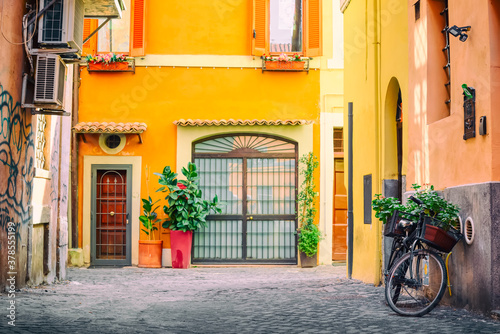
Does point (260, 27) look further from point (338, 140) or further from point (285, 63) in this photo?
point (338, 140)

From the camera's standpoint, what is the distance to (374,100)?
10.4 m

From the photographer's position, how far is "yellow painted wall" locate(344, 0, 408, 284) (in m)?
9.66

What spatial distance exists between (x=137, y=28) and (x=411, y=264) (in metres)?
10.6

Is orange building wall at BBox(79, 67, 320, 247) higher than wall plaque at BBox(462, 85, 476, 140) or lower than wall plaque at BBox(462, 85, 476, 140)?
higher

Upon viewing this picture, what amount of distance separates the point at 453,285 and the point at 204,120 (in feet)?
30.1

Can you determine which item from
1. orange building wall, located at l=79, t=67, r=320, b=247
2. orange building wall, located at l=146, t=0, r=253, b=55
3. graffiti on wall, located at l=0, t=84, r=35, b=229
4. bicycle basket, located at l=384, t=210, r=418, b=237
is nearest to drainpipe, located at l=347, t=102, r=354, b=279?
orange building wall, located at l=79, t=67, r=320, b=247

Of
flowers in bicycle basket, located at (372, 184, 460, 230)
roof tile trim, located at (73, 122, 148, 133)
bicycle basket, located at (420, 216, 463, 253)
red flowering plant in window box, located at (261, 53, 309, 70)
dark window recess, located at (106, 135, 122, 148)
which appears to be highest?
red flowering plant in window box, located at (261, 53, 309, 70)

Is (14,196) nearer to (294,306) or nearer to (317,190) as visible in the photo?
(294,306)

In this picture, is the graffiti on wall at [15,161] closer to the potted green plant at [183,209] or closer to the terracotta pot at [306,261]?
the potted green plant at [183,209]

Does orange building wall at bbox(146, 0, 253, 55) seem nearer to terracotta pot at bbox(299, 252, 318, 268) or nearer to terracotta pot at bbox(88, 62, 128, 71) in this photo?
terracotta pot at bbox(88, 62, 128, 71)

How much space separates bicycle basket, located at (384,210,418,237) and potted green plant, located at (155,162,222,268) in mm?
7831

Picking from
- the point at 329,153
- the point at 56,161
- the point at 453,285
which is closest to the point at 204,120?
the point at 329,153

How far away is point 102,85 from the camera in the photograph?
1566 centimetres

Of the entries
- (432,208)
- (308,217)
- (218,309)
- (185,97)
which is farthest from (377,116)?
(185,97)
